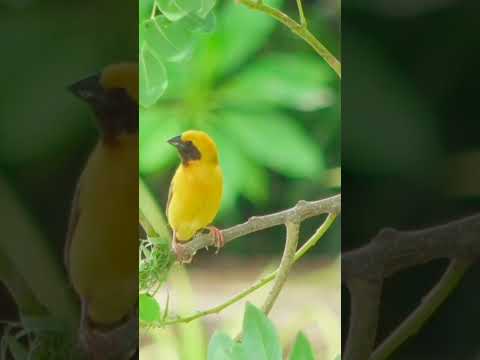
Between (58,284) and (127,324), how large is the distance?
28 cm

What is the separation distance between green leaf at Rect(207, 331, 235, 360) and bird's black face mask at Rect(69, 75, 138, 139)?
738 millimetres

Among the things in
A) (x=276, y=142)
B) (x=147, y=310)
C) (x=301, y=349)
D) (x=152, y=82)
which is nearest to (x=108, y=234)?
(x=147, y=310)

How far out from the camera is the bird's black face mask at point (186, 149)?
7.90ft

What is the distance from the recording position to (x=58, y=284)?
91.5 inches

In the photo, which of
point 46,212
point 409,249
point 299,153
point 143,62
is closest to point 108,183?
point 46,212

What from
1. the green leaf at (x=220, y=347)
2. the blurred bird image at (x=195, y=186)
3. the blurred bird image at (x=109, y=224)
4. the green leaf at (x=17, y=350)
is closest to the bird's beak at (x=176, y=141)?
the blurred bird image at (x=195, y=186)

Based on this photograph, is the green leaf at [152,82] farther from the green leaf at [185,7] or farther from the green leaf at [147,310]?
the green leaf at [147,310]

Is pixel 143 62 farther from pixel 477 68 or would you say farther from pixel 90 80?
pixel 477 68

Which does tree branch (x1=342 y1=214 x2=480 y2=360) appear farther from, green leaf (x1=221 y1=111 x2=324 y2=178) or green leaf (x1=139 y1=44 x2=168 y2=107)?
green leaf (x1=139 y1=44 x2=168 y2=107)

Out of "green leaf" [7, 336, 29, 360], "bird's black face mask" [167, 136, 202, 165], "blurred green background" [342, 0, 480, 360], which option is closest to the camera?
"blurred green background" [342, 0, 480, 360]

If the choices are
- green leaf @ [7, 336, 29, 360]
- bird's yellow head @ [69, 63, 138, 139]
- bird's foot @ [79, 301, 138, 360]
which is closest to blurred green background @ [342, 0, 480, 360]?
bird's yellow head @ [69, 63, 138, 139]

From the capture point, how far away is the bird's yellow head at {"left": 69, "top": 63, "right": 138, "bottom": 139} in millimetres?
2338

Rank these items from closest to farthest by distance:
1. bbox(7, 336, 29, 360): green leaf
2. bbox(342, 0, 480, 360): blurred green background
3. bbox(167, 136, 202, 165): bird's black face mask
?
bbox(342, 0, 480, 360): blurred green background
bbox(7, 336, 29, 360): green leaf
bbox(167, 136, 202, 165): bird's black face mask

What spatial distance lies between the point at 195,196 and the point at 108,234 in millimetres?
312
